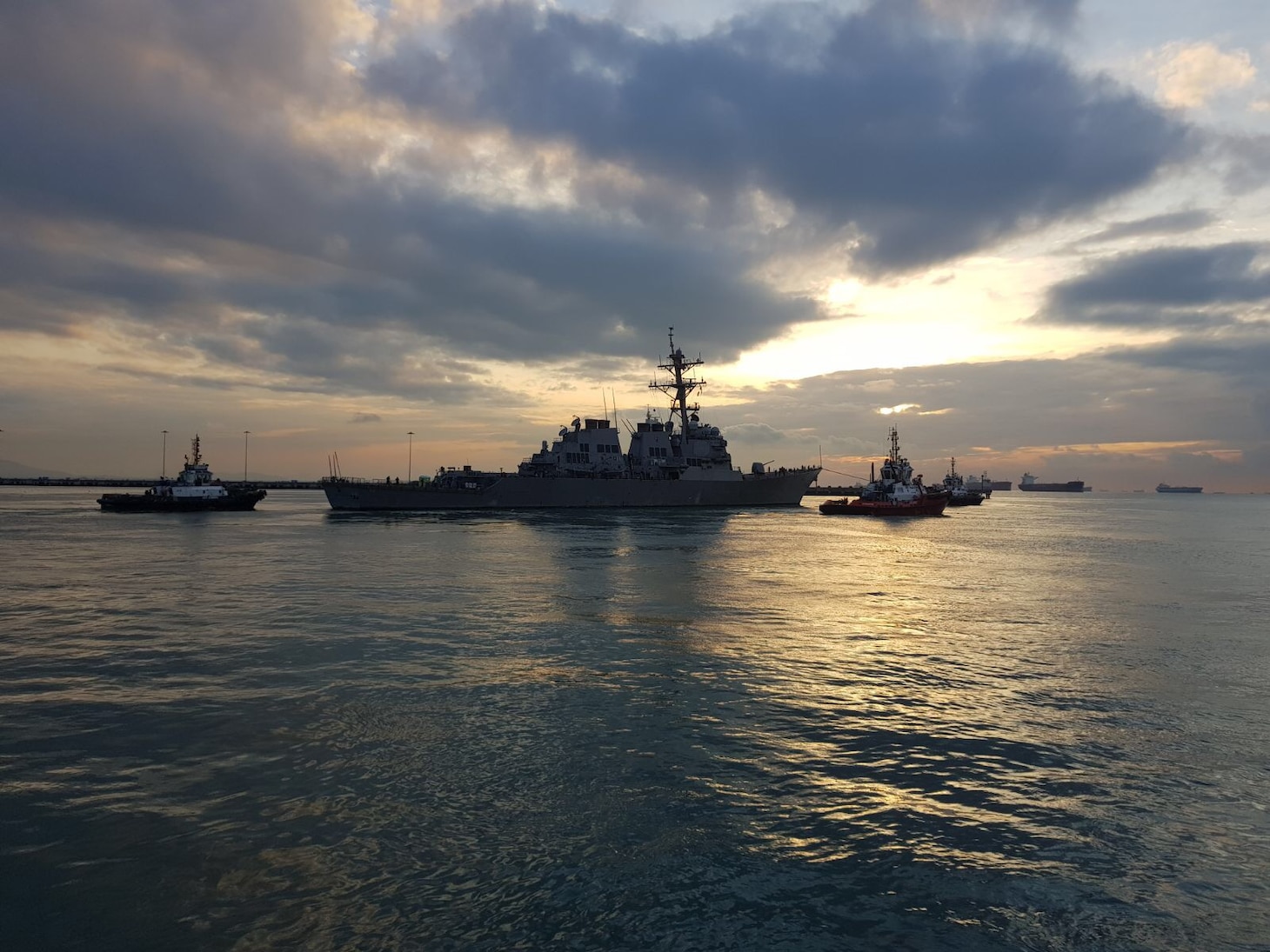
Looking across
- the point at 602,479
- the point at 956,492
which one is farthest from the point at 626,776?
the point at 956,492

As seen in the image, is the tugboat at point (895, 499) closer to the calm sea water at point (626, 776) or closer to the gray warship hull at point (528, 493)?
the gray warship hull at point (528, 493)

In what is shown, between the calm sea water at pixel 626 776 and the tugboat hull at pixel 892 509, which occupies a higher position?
the tugboat hull at pixel 892 509

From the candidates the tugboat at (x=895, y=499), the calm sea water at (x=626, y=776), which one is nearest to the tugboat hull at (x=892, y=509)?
the tugboat at (x=895, y=499)

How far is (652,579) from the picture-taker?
1117 inches

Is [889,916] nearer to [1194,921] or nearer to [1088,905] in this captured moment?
[1088,905]

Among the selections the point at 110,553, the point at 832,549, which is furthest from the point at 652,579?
the point at 110,553

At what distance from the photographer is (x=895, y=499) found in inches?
3703

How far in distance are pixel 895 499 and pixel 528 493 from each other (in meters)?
48.2

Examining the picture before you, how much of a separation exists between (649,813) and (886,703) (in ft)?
19.6

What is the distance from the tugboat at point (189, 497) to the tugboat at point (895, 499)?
238 ft

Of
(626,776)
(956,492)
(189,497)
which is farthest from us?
(956,492)

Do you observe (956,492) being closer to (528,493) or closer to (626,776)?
(528,493)

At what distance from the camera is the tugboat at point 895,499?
90.6 meters

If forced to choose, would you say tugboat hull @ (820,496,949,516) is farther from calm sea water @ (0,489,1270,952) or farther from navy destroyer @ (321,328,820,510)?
calm sea water @ (0,489,1270,952)
